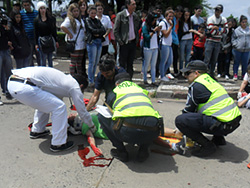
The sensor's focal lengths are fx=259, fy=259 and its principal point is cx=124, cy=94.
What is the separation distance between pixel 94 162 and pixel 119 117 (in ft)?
2.30

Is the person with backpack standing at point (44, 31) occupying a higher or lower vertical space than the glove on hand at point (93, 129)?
higher

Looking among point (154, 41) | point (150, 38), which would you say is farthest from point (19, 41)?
point (154, 41)

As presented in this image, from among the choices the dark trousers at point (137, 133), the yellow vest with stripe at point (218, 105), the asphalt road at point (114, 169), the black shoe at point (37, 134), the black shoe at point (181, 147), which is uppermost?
the yellow vest with stripe at point (218, 105)

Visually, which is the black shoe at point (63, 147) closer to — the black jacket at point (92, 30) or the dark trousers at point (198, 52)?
the black jacket at point (92, 30)

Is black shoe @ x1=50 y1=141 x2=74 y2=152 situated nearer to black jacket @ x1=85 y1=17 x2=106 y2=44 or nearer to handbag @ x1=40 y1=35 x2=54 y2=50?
black jacket @ x1=85 y1=17 x2=106 y2=44

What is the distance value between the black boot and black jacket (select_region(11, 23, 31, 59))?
13.9ft

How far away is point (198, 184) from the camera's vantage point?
2758 millimetres

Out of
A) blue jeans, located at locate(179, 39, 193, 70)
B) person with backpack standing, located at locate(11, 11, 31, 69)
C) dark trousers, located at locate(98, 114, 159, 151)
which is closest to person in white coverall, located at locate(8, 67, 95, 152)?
dark trousers, located at locate(98, 114, 159, 151)

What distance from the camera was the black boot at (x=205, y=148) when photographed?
10.8 feet

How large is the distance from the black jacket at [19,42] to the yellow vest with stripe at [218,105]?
4.07m

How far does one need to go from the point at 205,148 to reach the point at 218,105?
1.93ft

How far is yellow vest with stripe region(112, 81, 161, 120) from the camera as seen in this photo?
9.43ft

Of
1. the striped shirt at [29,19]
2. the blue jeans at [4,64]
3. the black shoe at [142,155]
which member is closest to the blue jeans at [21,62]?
the blue jeans at [4,64]

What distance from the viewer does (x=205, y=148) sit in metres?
3.31
